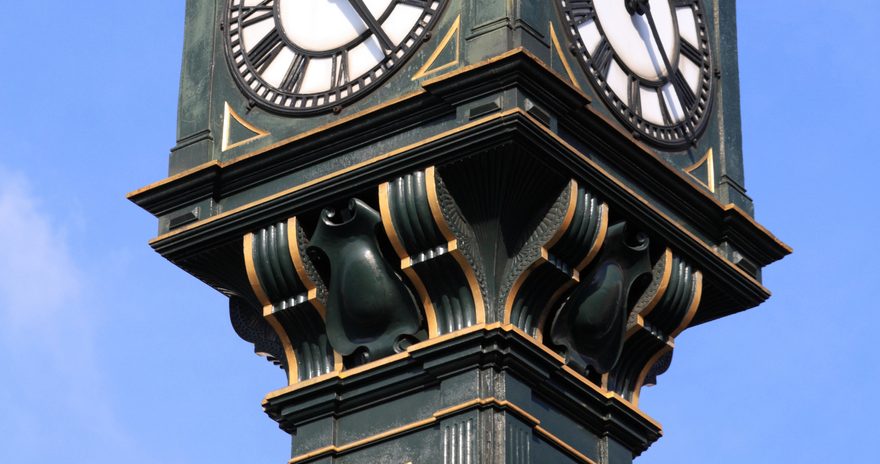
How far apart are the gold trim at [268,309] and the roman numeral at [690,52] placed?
3.92 metres

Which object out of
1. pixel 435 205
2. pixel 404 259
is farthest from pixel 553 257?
pixel 404 259

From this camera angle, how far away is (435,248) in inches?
891

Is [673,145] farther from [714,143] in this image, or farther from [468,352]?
[468,352]

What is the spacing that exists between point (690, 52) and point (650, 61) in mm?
702

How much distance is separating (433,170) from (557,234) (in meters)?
1.01

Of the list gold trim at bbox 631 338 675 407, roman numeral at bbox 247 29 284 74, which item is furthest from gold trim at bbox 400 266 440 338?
roman numeral at bbox 247 29 284 74

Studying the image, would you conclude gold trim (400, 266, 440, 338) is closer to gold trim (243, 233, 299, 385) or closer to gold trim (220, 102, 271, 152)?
gold trim (243, 233, 299, 385)

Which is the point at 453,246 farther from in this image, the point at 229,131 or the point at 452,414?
the point at 229,131

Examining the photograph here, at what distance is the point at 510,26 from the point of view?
22.6m

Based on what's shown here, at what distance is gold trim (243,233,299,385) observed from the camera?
23.4 metres

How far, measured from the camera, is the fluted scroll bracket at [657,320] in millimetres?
23516

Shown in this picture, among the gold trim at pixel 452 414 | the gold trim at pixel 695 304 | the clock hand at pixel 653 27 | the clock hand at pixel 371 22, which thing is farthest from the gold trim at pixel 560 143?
the gold trim at pixel 452 414

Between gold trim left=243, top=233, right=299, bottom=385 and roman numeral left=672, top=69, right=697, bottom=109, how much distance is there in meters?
3.61

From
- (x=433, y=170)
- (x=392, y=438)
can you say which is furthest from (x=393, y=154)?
(x=392, y=438)
